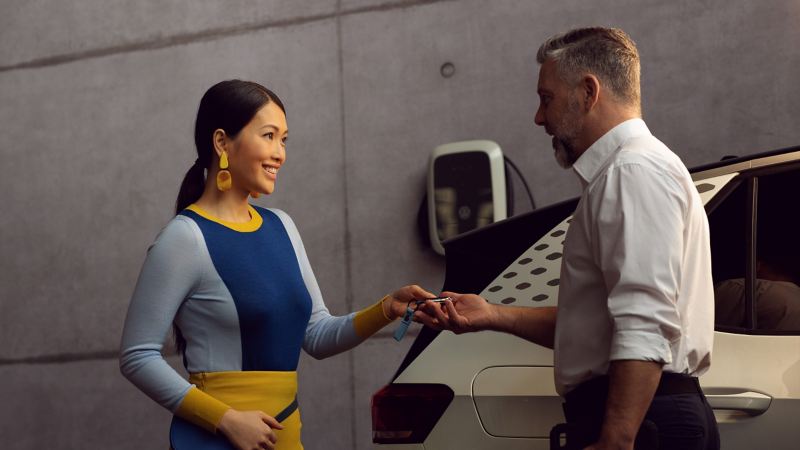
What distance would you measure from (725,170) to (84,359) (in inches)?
194

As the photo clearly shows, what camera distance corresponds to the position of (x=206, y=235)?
2318 mm

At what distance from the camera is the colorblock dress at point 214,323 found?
88.0 inches

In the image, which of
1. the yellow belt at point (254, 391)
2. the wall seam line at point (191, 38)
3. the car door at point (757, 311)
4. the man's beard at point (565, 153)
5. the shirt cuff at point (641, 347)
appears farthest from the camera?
the wall seam line at point (191, 38)

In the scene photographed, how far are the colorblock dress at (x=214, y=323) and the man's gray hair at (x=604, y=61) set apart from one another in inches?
33.0

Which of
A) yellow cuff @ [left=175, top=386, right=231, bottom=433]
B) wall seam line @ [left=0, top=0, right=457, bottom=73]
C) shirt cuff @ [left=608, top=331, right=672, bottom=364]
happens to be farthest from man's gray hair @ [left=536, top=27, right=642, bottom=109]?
wall seam line @ [left=0, top=0, right=457, bottom=73]

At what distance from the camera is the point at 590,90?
6.85 feet

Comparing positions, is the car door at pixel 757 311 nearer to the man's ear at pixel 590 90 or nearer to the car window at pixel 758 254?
the car window at pixel 758 254

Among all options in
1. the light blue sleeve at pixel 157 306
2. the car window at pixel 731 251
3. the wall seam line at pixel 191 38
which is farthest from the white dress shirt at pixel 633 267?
the wall seam line at pixel 191 38

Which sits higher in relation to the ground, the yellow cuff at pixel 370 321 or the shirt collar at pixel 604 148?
the shirt collar at pixel 604 148

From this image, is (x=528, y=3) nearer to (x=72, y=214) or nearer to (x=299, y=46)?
(x=299, y=46)

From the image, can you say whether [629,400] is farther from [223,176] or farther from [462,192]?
[462,192]

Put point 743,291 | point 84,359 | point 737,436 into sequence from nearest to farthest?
point 737,436 < point 743,291 < point 84,359

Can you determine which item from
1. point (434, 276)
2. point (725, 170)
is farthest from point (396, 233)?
point (725, 170)

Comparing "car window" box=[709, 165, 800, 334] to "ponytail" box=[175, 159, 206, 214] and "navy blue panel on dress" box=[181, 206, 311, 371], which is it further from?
"ponytail" box=[175, 159, 206, 214]
